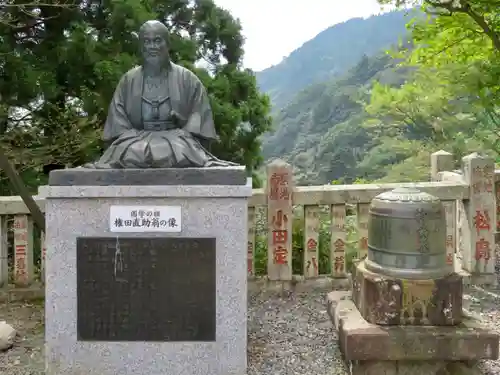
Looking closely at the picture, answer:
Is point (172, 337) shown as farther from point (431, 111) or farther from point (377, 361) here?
point (431, 111)

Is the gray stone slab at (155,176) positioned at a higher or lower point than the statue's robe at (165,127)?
lower

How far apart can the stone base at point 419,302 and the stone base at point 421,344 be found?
90 mm

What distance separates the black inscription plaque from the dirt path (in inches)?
30.4

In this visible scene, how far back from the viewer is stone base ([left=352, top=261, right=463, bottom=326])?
3.61 m

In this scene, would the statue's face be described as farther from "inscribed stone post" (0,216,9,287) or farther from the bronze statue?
"inscribed stone post" (0,216,9,287)

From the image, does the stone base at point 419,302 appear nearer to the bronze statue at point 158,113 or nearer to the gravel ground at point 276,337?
the gravel ground at point 276,337

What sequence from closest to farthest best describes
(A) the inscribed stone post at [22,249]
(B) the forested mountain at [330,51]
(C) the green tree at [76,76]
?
1. (A) the inscribed stone post at [22,249]
2. (C) the green tree at [76,76]
3. (B) the forested mountain at [330,51]

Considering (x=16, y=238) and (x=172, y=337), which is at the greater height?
(x=16, y=238)

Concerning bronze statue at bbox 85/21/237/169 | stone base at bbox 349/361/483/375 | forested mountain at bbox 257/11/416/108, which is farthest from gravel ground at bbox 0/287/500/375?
forested mountain at bbox 257/11/416/108

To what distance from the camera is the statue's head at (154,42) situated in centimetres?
360

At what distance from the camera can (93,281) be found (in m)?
3.46

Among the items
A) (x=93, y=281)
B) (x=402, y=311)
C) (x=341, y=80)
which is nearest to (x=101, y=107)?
(x=93, y=281)

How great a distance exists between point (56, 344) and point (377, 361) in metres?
2.31

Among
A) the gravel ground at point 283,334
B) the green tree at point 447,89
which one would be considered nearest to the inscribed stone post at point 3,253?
the gravel ground at point 283,334
